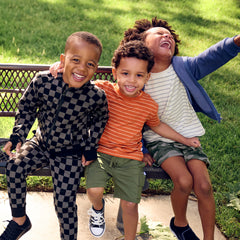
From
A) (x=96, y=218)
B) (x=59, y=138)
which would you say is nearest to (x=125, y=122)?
(x=59, y=138)

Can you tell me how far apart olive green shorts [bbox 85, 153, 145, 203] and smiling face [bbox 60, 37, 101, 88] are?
0.57 m

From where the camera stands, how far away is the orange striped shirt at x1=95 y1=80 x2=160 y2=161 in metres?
2.66

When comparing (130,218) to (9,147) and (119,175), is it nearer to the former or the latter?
(119,175)

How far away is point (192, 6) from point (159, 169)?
609 cm

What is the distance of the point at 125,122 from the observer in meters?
2.68

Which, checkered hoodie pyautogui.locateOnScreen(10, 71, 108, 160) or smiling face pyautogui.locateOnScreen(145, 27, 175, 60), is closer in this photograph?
checkered hoodie pyautogui.locateOnScreen(10, 71, 108, 160)

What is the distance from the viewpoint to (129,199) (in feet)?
8.20

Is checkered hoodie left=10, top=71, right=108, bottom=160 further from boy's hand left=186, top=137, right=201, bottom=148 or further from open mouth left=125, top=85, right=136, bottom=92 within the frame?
boy's hand left=186, top=137, right=201, bottom=148

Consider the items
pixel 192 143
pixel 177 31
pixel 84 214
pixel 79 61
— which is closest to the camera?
pixel 79 61

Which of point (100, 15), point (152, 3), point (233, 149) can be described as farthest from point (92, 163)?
point (152, 3)

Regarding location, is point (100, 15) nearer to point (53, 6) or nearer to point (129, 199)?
point (53, 6)

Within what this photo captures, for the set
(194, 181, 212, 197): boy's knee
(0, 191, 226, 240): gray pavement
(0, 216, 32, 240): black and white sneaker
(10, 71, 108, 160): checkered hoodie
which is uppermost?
(10, 71, 108, 160): checkered hoodie

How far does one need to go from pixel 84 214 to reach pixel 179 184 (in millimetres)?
933

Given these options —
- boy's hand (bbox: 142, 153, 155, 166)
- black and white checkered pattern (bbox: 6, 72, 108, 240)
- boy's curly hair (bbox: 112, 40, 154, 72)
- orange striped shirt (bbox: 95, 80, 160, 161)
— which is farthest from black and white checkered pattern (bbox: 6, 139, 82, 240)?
boy's curly hair (bbox: 112, 40, 154, 72)
